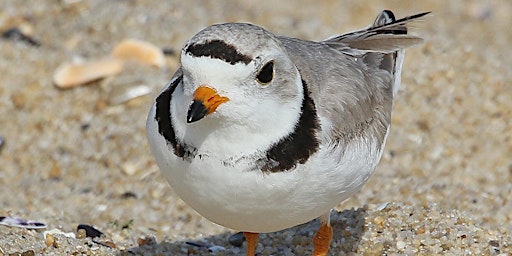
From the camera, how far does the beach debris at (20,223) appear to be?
459cm

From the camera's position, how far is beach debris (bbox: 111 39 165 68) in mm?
6750

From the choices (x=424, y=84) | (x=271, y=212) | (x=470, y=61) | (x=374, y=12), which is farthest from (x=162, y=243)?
(x=374, y=12)

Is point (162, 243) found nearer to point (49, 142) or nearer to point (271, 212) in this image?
point (271, 212)

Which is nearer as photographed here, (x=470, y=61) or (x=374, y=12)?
(x=470, y=61)

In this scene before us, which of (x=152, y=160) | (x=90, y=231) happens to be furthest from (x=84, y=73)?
(x=90, y=231)

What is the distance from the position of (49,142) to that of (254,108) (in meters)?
3.35

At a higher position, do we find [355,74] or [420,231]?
[355,74]

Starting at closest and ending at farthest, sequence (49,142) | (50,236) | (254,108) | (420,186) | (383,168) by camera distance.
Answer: (254,108)
(50,236)
(420,186)
(383,168)
(49,142)

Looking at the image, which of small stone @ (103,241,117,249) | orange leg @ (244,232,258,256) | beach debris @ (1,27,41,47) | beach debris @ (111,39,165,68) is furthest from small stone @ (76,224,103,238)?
beach debris @ (1,27,41,47)

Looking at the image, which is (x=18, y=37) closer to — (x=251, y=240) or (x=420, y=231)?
→ (x=251, y=240)

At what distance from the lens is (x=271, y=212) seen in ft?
11.3

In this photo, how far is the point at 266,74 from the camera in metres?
3.20

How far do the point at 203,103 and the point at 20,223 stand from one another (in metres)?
1.98

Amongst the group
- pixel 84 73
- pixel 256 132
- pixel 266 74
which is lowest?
pixel 256 132
